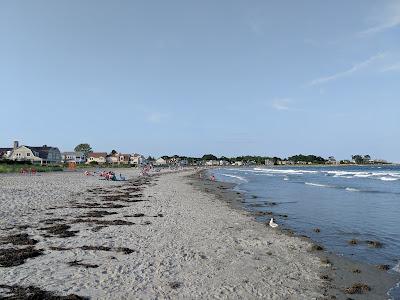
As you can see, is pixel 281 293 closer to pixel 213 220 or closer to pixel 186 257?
pixel 186 257

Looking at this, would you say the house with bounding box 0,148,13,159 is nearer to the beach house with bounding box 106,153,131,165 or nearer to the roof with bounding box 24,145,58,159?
the roof with bounding box 24,145,58,159

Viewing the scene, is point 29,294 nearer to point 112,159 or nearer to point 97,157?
point 97,157

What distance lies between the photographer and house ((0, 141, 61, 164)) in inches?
4220

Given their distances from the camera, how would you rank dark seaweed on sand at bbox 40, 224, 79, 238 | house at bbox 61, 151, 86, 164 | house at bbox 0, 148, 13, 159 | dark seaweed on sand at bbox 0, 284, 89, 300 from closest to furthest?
dark seaweed on sand at bbox 0, 284, 89, 300, dark seaweed on sand at bbox 40, 224, 79, 238, house at bbox 0, 148, 13, 159, house at bbox 61, 151, 86, 164

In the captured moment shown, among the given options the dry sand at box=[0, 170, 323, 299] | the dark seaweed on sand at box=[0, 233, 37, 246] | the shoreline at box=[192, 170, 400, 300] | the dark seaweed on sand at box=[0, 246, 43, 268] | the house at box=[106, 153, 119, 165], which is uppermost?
the house at box=[106, 153, 119, 165]

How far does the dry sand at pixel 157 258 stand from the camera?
817 cm

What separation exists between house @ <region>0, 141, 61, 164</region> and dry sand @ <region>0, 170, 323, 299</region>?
3767 inches

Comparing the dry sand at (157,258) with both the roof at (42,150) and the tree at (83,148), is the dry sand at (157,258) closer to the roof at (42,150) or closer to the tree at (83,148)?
the roof at (42,150)

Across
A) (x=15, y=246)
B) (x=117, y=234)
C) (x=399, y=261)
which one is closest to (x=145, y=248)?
(x=117, y=234)

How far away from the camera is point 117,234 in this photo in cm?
1352

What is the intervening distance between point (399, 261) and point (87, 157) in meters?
163

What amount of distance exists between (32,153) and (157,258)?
108225 millimetres

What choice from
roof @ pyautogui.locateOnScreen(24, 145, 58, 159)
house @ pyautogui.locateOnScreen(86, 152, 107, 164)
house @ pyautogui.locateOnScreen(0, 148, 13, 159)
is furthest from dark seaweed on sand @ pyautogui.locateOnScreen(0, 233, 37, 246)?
house @ pyautogui.locateOnScreen(86, 152, 107, 164)

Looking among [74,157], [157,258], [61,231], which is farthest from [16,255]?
[74,157]
